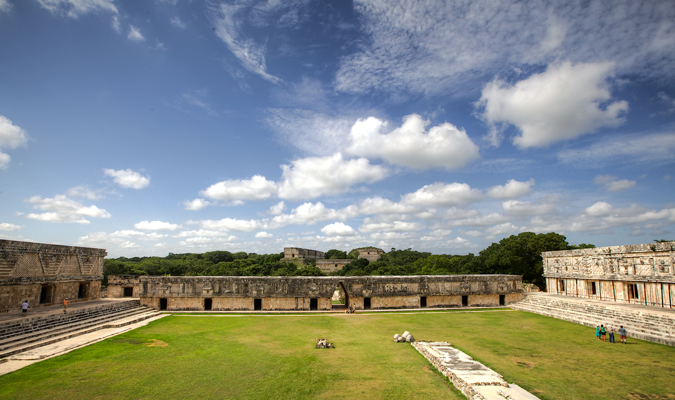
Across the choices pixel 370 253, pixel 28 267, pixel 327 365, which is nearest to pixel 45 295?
pixel 28 267

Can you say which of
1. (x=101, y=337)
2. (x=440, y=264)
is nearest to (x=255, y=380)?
(x=101, y=337)

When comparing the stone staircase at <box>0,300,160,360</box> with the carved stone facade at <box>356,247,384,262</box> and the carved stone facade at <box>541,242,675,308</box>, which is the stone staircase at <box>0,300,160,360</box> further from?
the carved stone facade at <box>356,247,384,262</box>

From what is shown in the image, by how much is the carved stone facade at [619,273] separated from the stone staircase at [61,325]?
25784 millimetres

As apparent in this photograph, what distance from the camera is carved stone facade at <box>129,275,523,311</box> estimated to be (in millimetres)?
19000

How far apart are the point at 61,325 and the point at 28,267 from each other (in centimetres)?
481

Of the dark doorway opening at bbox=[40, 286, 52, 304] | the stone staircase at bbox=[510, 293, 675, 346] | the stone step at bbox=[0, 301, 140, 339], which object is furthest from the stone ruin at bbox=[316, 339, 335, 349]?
the dark doorway opening at bbox=[40, 286, 52, 304]

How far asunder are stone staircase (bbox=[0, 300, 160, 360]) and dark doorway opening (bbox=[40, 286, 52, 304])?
317 cm

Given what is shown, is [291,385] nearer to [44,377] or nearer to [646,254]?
[44,377]

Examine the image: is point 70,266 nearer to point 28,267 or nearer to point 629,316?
point 28,267

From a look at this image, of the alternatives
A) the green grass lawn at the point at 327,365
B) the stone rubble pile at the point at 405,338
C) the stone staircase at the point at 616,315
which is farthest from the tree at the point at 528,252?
the stone rubble pile at the point at 405,338

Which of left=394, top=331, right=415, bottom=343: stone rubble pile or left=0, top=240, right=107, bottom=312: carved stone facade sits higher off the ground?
left=0, top=240, right=107, bottom=312: carved stone facade

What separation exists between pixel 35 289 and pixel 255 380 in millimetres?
14928

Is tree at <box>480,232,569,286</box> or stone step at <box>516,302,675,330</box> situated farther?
tree at <box>480,232,569,286</box>

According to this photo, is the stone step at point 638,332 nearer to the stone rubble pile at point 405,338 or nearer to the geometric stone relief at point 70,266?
the stone rubble pile at point 405,338
